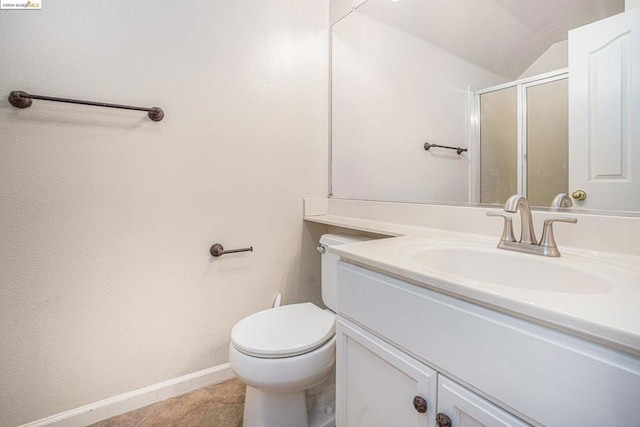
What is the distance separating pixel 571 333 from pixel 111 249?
141 cm

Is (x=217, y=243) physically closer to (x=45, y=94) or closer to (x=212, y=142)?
(x=212, y=142)

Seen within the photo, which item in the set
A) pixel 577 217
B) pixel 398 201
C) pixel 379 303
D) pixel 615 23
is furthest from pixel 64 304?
pixel 615 23

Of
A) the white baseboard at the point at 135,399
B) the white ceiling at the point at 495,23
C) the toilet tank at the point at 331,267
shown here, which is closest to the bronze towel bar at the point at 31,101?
the toilet tank at the point at 331,267

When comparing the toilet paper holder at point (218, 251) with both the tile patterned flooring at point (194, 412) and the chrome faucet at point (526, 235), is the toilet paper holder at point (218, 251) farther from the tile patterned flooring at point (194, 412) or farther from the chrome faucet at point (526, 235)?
the chrome faucet at point (526, 235)

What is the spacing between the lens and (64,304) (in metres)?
1.10

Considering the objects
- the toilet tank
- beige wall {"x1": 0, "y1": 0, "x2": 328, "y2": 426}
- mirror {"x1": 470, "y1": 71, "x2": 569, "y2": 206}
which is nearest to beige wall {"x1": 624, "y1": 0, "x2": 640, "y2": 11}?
mirror {"x1": 470, "y1": 71, "x2": 569, "y2": 206}

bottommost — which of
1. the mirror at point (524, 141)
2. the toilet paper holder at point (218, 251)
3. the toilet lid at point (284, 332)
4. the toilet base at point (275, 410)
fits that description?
the toilet base at point (275, 410)

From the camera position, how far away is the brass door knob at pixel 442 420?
1.83 feet

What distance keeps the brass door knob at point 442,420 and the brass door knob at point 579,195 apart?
2.42 ft

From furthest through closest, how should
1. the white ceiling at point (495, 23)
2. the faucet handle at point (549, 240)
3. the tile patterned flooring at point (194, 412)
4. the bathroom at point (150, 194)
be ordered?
the tile patterned flooring at point (194, 412), the bathroom at point (150, 194), the white ceiling at point (495, 23), the faucet handle at point (549, 240)

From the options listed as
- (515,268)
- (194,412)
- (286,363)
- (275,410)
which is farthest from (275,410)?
(515,268)

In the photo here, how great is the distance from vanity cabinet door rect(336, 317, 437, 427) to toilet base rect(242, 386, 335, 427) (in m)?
0.28

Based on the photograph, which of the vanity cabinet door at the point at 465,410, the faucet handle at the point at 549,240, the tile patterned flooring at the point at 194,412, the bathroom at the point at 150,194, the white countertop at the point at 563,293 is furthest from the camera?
the tile patterned flooring at the point at 194,412

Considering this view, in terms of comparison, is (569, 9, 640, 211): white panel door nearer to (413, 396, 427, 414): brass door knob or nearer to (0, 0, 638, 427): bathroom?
(0, 0, 638, 427): bathroom
